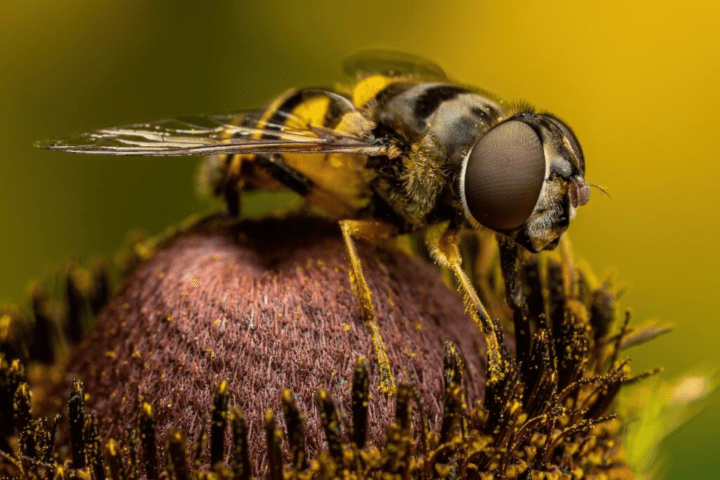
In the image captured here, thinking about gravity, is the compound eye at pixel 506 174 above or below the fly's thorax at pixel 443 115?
below

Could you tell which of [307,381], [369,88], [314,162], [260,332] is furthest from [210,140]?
[307,381]

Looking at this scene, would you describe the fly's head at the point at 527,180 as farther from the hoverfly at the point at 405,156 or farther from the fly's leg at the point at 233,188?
the fly's leg at the point at 233,188

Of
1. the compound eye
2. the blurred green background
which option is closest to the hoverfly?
the compound eye

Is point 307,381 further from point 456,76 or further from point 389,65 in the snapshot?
point 456,76

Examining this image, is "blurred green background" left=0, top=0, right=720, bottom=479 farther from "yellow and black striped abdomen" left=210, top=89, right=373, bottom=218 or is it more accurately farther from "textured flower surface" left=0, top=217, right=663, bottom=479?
"yellow and black striped abdomen" left=210, top=89, right=373, bottom=218

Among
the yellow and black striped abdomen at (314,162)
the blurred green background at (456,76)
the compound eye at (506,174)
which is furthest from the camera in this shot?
the blurred green background at (456,76)

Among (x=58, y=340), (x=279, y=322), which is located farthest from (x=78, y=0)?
(x=279, y=322)

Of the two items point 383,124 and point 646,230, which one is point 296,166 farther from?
point 646,230

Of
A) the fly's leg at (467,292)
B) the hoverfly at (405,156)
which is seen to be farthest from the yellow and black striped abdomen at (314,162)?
the fly's leg at (467,292)
